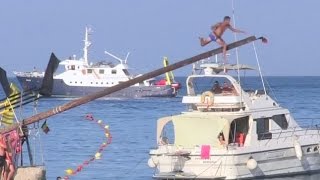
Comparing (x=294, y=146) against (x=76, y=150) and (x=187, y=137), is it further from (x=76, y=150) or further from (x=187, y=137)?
(x=76, y=150)

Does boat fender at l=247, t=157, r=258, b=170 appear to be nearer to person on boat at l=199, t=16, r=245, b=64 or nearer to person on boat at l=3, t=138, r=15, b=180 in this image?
person on boat at l=199, t=16, r=245, b=64

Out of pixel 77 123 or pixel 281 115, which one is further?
pixel 77 123

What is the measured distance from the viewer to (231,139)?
1307 inches

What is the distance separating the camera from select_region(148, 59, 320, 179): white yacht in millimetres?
31781

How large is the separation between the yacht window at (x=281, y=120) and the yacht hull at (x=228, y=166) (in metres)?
1.23

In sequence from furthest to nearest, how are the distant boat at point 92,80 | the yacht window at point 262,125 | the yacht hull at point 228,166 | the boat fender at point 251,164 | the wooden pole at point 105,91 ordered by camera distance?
the distant boat at point 92,80
the yacht window at point 262,125
the boat fender at point 251,164
the yacht hull at point 228,166
the wooden pole at point 105,91

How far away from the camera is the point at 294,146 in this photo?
110 feet

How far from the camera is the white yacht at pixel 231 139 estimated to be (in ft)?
104

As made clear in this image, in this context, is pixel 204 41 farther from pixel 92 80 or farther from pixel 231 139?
pixel 92 80

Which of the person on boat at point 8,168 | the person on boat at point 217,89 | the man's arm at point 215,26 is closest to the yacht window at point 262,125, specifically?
the person on boat at point 217,89

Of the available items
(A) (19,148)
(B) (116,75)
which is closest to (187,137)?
(A) (19,148)

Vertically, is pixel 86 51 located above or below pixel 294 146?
above

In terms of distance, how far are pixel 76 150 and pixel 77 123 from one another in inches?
975

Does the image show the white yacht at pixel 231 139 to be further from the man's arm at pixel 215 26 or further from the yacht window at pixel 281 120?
the man's arm at pixel 215 26
